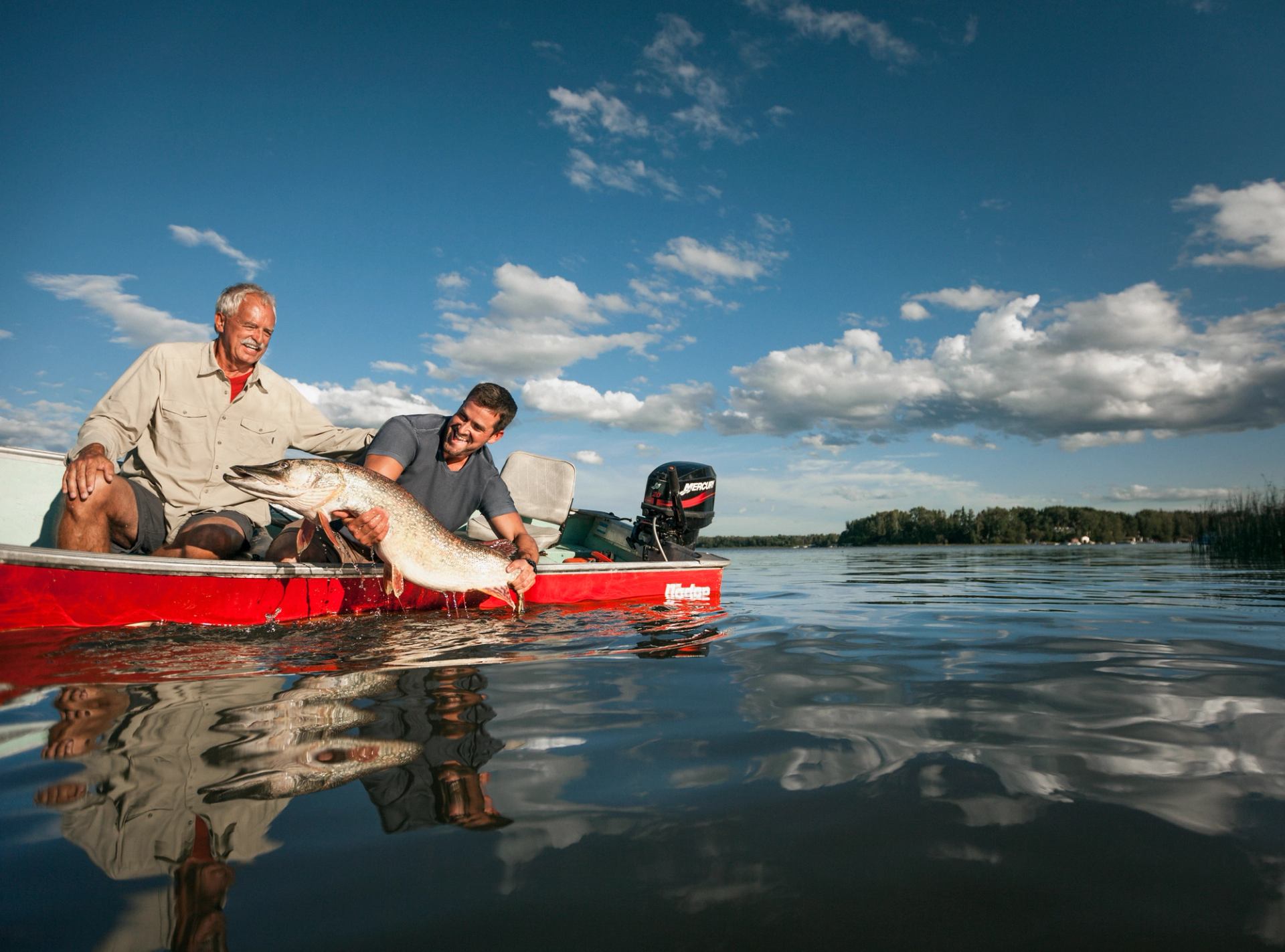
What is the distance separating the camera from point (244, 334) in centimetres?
471

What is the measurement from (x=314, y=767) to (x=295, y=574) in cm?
293

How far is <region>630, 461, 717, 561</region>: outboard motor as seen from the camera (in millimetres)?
7855

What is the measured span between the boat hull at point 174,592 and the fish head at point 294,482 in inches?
19.0

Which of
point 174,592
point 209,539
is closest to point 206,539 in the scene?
point 209,539

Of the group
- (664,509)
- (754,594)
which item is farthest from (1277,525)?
(664,509)

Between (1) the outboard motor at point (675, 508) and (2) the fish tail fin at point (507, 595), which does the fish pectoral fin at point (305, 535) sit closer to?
(2) the fish tail fin at point (507, 595)

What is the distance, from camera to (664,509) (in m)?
7.95

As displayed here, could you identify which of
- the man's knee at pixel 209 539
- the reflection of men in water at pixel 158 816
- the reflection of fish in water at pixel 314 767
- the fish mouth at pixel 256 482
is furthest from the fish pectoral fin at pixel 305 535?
the reflection of fish in water at pixel 314 767

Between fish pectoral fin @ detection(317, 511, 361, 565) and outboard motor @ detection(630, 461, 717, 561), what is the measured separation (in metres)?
3.61

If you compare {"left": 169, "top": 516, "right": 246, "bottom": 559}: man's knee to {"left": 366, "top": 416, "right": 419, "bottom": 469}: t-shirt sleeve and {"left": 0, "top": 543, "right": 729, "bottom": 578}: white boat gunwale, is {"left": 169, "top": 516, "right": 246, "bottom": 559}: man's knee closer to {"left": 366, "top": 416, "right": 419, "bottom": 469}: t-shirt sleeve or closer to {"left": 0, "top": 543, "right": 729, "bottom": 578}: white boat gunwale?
{"left": 0, "top": 543, "right": 729, "bottom": 578}: white boat gunwale

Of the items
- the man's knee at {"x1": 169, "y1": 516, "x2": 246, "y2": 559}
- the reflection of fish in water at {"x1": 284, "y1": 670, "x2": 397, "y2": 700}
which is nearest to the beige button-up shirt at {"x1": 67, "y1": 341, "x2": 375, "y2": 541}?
the man's knee at {"x1": 169, "y1": 516, "x2": 246, "y2": 559}

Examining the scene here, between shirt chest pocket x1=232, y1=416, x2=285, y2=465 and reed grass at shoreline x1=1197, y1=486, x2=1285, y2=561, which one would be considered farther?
reed grass at shoreline x1=1197, y1=486, x2=1285, y2=561

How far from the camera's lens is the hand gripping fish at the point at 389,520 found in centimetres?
400

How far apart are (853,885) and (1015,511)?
8678 cm
